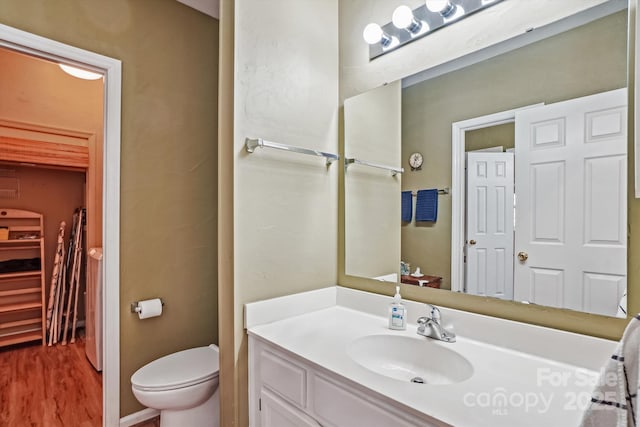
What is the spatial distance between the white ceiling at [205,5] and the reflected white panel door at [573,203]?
2.03 m

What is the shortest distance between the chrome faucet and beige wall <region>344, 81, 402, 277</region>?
305 mm

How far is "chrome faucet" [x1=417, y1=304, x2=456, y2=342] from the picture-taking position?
1.23 metres

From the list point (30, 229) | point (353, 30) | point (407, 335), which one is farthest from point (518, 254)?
point (30, 229)

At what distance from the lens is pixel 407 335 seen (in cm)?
129

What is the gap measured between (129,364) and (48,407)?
78 centimetres

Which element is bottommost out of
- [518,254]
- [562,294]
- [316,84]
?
[562,294]

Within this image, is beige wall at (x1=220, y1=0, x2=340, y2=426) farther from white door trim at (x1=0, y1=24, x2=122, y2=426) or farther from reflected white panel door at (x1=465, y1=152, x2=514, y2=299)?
white door trim at (x1=0, y1=24, x2=122, y2=426)

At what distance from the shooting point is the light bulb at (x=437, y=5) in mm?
1334

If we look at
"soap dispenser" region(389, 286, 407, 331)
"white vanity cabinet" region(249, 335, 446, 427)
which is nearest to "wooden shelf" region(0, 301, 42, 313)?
"white vanity cabinet" region(249, 335, 446, 427)

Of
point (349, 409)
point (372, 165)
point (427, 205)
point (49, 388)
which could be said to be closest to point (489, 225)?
point (427, 205)

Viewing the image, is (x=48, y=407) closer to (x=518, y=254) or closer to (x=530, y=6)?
(x=518, y=254)

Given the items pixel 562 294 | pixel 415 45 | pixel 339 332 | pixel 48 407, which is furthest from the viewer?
pixel 48 407

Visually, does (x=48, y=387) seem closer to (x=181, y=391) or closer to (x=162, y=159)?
(x=181, y=391)

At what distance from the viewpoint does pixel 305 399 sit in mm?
1118
